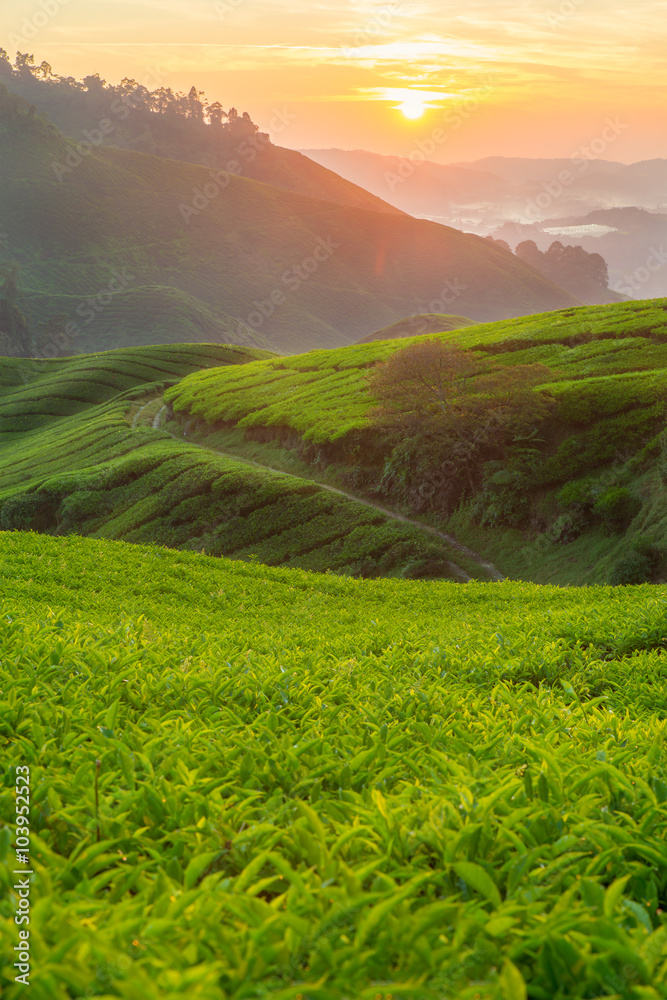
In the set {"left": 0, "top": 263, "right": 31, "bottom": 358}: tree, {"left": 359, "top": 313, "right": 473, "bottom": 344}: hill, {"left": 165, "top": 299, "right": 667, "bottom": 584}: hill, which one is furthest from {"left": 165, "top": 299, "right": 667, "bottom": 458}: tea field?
{"left": 0, "top": 263, "right": 31, "bottom": 358}: tree

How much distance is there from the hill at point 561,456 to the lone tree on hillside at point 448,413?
12.5 inches

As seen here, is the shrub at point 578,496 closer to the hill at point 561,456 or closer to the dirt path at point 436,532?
the hill at point 561,456

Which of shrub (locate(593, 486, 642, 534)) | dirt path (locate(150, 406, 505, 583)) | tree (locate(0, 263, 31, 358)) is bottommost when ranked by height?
dirt path (locate(150, 406, 505, 583))

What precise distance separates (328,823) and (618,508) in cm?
2050

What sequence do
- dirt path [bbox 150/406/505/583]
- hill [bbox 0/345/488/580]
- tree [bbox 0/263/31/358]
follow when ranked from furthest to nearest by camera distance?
tree [bbox 0/263/31/358], hill [bbox 0/345/488/580], dirt path [bbox 150/406/505/583]

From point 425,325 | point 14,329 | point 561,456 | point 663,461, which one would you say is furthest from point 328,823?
point 14,329

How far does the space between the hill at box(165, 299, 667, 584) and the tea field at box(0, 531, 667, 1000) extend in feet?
51.6

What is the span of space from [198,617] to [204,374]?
55300 millimetres

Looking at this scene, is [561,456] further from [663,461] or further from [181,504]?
[181,504]

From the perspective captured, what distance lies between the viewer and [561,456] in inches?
981

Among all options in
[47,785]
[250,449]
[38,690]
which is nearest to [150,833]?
[47,785]

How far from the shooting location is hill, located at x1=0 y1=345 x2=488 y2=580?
2581cm

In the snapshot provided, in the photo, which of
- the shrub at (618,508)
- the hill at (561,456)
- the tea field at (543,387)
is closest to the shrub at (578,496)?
the hill at (561,456)

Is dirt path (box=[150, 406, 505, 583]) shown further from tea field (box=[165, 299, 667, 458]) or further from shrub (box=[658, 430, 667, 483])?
shrub (box=[658, 430, 667, 483])
